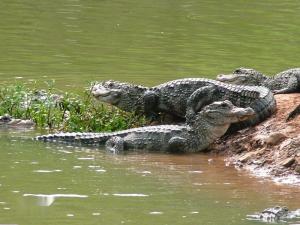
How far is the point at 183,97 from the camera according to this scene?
12.7 metres

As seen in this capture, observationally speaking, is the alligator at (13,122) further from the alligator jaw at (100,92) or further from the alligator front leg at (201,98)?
the alligator front leg at (201,98)

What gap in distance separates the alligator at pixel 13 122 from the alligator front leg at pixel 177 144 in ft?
7.42

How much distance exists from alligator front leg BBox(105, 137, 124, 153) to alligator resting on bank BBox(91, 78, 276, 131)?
91cm

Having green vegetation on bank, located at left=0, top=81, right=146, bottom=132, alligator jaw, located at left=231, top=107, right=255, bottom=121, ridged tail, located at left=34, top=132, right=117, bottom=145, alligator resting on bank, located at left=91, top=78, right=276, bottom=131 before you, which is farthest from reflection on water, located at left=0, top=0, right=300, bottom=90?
alligator jaw, located at left=231, top=107, right=255, bottom=121

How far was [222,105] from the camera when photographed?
12023mm

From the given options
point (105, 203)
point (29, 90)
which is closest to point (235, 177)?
point (105, 203)

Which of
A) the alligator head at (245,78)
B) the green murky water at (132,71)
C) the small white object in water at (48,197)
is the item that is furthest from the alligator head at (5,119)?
the small white object in water at (48,197)

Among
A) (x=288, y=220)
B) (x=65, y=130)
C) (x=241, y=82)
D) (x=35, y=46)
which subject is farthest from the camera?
(x=35, y=46)

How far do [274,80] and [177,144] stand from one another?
2.39 metres

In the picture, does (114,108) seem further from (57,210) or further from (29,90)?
(57,210)

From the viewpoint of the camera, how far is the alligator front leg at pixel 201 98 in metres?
12.5

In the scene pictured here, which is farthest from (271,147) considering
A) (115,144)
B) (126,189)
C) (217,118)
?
(126,189)

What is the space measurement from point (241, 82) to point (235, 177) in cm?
352

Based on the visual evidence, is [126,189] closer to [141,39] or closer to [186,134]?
[186,134]
